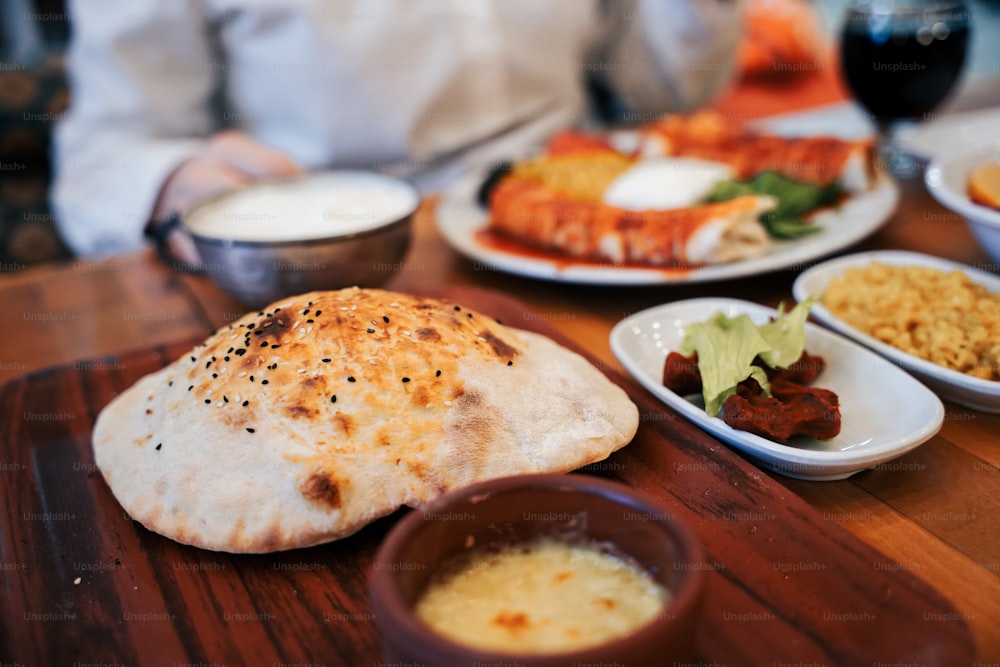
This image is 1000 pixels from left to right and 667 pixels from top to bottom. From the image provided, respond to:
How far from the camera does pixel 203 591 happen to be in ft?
3.93

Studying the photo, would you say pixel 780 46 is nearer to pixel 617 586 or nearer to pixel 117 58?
pixel 117 58

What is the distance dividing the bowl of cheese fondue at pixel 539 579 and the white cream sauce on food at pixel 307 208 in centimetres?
105

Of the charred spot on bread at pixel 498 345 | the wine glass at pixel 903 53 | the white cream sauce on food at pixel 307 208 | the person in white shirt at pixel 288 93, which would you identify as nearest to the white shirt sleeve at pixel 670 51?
the person in white shirt at pixel 288 93

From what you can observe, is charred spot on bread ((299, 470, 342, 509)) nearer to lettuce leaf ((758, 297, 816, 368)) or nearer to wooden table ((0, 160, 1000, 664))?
wooden table ((0, 160, 1000, 664))

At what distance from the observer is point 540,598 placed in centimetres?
100

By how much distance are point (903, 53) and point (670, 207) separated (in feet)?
3.55

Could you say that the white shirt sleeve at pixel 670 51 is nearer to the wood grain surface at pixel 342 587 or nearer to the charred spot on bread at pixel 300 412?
the wood grain surface at pixel 342 587

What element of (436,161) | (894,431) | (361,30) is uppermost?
(361,30)

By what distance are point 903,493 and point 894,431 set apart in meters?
0.13

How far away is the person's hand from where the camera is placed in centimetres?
264

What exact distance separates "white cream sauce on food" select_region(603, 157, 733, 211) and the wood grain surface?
1.11m

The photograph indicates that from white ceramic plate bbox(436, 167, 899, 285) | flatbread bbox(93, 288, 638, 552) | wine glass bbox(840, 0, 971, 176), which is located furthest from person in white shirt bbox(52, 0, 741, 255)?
flatbread bbox(93, 288, 638, 552)

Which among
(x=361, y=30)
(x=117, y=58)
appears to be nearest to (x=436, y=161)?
(x=361, y=30)

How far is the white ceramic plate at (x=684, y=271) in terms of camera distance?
2080 mm
